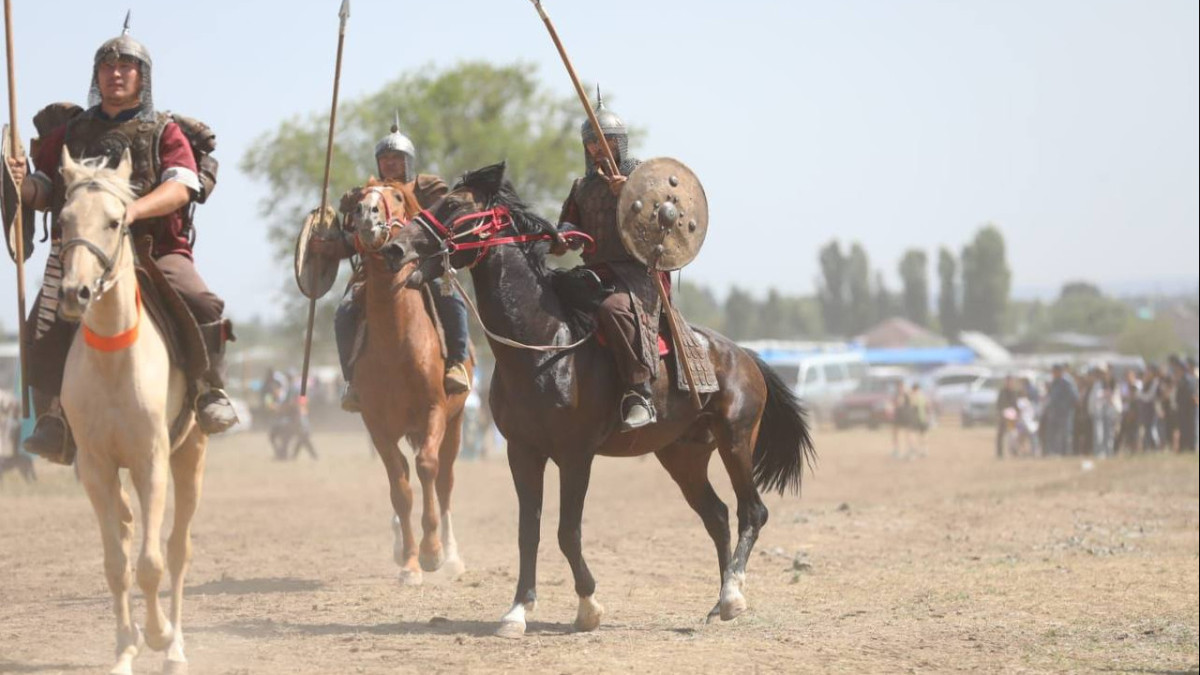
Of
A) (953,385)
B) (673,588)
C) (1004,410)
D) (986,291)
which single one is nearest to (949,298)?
(986,291)

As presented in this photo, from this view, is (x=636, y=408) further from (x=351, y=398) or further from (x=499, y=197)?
(x=351, y=398)

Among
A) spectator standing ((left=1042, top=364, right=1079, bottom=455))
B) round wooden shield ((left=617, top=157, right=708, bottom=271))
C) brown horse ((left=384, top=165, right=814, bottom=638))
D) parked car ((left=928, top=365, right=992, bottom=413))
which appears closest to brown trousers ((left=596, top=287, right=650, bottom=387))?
brown horse ((left=384, top=165, right=814, bottom=638))

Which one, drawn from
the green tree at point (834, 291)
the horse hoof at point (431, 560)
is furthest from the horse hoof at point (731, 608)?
the green tree at point (834, 291)

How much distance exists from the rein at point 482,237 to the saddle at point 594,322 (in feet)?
0.64

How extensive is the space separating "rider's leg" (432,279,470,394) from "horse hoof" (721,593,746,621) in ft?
9.67

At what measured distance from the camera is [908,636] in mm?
9734

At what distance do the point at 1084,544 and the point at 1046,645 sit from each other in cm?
665

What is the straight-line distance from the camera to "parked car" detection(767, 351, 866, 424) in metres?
48.1

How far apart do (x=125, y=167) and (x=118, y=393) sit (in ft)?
3.48

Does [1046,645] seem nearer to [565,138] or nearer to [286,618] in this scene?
[286,618]

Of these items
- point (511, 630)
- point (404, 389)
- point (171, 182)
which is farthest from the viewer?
point (404, 389)

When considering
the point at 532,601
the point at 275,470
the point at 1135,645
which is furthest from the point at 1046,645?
the point at 275,470

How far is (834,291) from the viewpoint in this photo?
17462cm

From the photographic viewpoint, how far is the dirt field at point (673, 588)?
883 cm
